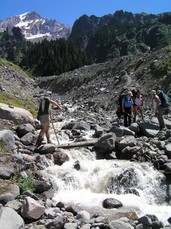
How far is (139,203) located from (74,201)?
261 centimetres

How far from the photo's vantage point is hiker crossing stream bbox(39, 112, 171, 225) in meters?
14.3

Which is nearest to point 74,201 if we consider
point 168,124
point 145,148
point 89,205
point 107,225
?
point 89,205

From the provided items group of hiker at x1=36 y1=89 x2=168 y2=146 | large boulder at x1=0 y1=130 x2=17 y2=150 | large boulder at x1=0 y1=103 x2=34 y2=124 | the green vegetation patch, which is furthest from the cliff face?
large boulder at x1=0 y1=130 x2=17 y2=150

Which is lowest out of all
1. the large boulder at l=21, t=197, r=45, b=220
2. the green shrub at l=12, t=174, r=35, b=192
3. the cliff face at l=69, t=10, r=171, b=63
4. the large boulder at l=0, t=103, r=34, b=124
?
the large boulder at l=21, t=197, r=45, b=220

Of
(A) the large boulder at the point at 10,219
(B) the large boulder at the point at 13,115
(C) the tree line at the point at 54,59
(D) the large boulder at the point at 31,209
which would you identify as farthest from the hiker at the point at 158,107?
(C) the tree line at the point at 54,59

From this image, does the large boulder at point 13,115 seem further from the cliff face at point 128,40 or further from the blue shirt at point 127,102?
the cliff face at point 128,40

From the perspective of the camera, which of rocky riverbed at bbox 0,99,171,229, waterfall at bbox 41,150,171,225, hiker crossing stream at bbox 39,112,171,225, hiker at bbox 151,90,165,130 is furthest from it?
hiker at bbox 151,90,165,130

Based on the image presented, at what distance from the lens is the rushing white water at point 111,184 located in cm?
1451

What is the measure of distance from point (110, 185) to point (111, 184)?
85 mm

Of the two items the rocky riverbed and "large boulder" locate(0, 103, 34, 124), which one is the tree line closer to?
the rocky riverbed

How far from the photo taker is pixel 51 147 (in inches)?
696

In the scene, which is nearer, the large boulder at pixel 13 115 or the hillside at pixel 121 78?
the large boulder at pixel 13 115

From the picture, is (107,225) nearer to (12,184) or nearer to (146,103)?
(12,184)

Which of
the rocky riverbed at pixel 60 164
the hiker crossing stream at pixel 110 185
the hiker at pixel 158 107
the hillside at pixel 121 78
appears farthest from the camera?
the hillside at pixel 121 78
